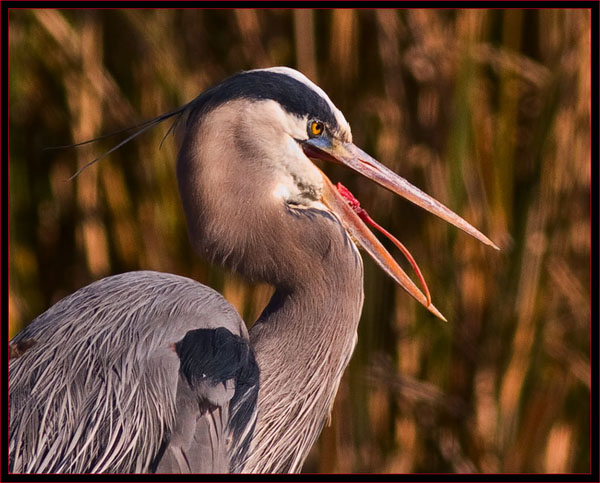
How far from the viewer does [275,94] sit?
1673mm

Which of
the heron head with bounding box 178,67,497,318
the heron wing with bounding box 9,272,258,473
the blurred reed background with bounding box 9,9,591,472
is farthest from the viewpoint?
the blurred reed background with bounding box 9,9,591,472

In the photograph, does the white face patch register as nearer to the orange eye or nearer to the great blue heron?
the great blue heron

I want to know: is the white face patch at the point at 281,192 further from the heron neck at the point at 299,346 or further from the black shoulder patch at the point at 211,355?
the black shoulder patch at the point at 211,355

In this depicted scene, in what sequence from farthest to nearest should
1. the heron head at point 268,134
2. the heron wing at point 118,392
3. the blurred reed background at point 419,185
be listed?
the blurred reed background at point 419,185
the heron head at point 268,134
the heron wing at point 118,392

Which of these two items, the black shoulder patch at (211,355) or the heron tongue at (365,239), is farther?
the heron tongue at (365,239)

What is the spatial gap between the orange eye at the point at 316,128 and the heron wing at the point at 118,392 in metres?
0.36

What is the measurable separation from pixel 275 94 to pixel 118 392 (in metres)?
A: 0.58

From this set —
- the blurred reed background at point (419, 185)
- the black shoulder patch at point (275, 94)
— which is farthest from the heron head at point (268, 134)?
the blurred reed background at point (419, 185)

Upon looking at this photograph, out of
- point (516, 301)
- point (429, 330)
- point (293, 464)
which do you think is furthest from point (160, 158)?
point (293, 464)

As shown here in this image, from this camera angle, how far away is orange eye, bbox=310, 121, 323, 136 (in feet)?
5.57

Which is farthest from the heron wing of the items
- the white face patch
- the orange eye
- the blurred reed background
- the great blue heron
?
the blurred reed background

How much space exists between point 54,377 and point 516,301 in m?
1.49

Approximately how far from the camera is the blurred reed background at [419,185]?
8.85 feet

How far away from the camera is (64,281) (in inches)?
122
